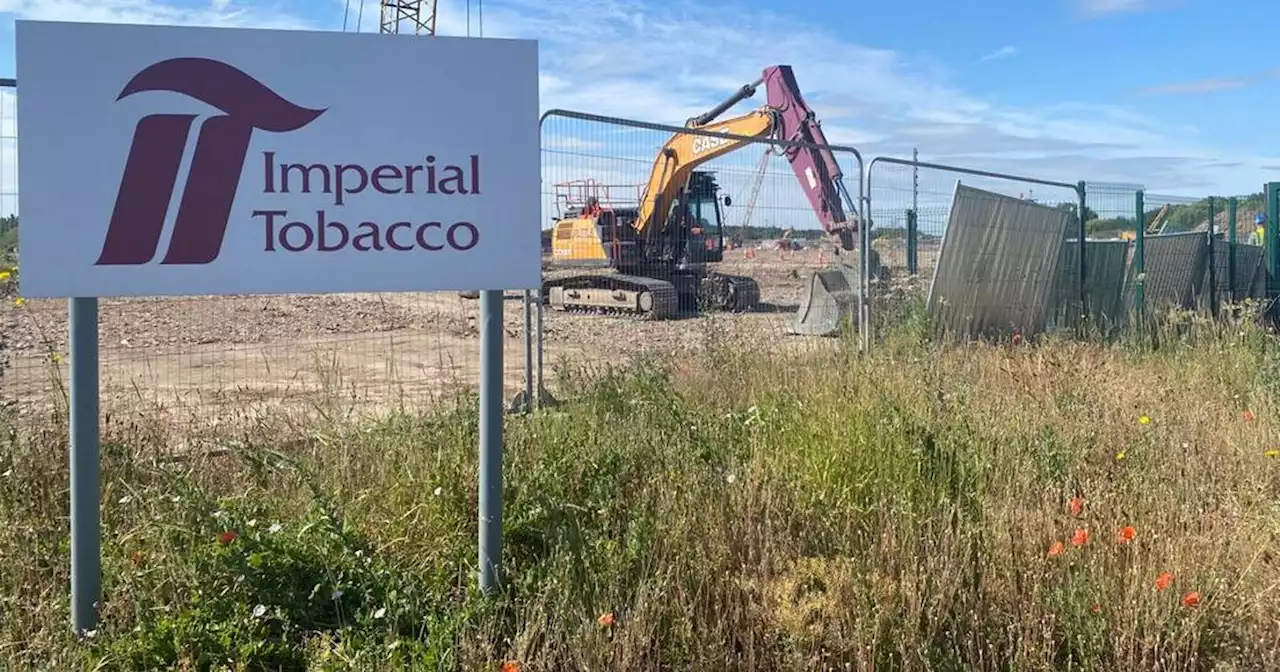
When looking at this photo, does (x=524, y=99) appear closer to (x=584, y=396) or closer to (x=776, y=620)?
(x=776, y=620)

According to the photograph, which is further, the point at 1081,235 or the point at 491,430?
the point at 1081,235

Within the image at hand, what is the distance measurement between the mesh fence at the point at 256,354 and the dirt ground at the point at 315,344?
3 cm

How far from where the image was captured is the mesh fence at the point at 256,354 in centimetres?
658

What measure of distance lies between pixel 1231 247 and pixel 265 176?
14.7 metres

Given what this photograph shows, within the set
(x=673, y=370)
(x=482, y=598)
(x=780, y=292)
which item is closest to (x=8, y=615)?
(x=482, y=598)

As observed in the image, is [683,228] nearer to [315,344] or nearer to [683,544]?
[315,344]

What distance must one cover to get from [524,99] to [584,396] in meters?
2.64

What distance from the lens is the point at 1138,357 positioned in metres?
8.27

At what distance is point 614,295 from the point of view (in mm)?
19078

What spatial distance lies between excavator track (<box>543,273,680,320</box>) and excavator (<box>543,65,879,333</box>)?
2 cm

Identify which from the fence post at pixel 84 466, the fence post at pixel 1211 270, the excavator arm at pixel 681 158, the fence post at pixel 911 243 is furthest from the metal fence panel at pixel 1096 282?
the fence post at pixel 84 466

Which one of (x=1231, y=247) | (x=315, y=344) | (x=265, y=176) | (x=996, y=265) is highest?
(x=1231, y=247)

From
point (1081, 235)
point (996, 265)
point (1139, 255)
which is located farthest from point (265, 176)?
point (1139, 255)

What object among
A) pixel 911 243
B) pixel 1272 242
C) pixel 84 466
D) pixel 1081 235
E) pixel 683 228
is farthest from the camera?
pixel 683 228
